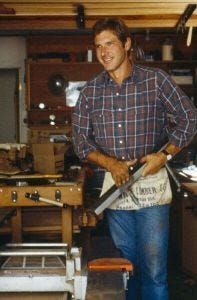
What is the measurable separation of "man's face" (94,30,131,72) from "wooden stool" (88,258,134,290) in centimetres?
93

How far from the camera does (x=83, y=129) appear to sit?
109 inches

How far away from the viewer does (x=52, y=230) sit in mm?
3240

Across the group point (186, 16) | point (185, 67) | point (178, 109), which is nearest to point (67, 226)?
point (178, 109)

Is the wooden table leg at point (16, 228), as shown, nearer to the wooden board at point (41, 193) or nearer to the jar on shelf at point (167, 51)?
the wooden board at point (41, 193)

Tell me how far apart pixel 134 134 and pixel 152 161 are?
0.18m

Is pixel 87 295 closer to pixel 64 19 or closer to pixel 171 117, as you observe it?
pixel 171 117

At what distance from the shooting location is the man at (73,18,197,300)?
2.62 m

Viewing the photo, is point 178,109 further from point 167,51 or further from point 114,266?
point 167,51

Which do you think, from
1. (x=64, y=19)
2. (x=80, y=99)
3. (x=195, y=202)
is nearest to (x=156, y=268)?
(x=80, y=99)

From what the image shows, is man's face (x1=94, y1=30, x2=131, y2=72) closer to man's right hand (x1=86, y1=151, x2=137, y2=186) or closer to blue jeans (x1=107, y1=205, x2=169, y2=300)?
man's right hand (x1=86, y1=151, x2=137, y2=186)

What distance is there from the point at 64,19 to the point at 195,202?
190cm

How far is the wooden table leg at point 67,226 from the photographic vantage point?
3.01 m

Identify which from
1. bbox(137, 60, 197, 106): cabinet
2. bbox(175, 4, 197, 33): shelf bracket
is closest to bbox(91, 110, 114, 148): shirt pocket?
bbox(175, 4, 197, 33): shelf bracket

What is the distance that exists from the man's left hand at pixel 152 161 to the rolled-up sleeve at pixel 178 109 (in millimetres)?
99
